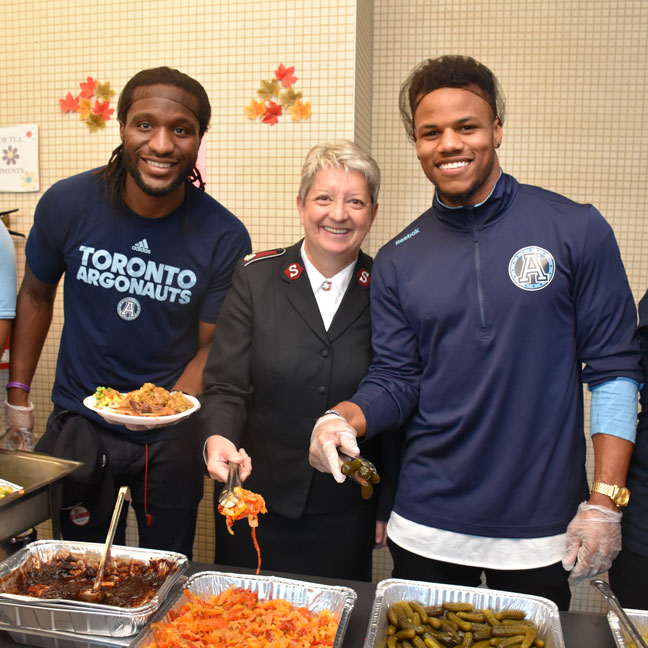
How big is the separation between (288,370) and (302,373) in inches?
1.7

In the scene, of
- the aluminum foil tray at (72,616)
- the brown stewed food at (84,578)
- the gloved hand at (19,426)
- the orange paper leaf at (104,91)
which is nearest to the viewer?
the aluminum foil tray at (72,616)

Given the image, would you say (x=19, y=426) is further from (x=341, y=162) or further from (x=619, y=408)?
(x=619, y=408)

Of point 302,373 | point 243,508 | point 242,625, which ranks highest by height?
point 302,373

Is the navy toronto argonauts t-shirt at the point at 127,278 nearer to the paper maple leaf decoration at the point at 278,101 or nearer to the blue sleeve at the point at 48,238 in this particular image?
the blue sleeve at the point at 48,238

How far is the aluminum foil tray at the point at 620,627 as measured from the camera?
1238 millimetres

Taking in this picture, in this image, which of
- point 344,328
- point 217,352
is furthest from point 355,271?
point 217,352

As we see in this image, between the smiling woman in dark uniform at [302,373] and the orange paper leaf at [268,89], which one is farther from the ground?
the orange paper leaf at [268,89]

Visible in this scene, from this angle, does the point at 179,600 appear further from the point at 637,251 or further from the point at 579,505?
the point at 637,251

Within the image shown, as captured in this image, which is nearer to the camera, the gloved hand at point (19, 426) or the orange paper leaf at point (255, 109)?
the gloved hand at point (19, 426)

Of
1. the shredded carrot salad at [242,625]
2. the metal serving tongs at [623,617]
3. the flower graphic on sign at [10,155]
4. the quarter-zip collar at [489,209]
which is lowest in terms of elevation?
the shredded carrot salad at [242,625]

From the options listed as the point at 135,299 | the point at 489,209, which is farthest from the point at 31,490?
the point at 489,209

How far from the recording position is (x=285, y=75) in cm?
275

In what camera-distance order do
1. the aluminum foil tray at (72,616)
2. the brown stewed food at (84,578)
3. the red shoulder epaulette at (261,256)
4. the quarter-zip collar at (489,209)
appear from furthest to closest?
the red shoulder epaulette at (261,256) < the quarter-zip collar at (489,209) < the brown stewed food at (84,578) < the aluminum foil tray at (72,616)

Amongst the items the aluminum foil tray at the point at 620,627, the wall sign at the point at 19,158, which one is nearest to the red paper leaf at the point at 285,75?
the wall sign at the point at 19,158
